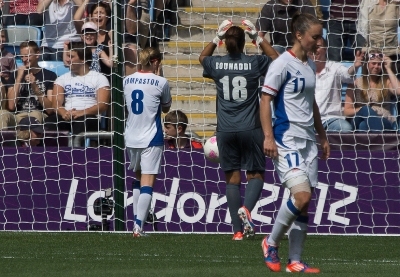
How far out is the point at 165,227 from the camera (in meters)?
12.7

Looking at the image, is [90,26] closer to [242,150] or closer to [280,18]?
[280,18]

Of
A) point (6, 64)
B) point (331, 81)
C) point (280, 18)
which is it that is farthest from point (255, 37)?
point (6, 64)

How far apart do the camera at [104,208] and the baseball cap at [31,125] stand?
4.41 ft

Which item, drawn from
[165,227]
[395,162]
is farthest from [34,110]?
[395,162]

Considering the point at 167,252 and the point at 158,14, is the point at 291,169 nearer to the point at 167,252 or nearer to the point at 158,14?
the point at 167,252

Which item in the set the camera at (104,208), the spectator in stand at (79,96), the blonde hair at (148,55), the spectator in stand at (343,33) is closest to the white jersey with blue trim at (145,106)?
the blonde hair at (148,55)

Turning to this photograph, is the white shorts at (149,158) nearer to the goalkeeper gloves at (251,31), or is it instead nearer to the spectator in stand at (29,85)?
the goalkeeper gloves at (251,31)

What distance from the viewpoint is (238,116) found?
10781 millimetres

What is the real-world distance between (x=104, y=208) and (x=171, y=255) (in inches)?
134

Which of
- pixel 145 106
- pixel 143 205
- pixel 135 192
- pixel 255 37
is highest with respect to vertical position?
pixel 255 37

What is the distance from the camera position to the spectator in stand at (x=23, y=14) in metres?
15.1

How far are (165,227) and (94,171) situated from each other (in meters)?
1.10

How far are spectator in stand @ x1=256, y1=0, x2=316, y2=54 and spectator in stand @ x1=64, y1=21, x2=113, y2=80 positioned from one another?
2.03 m

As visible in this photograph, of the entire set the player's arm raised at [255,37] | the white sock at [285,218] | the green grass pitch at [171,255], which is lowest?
the green grass pitch at [171,255]
